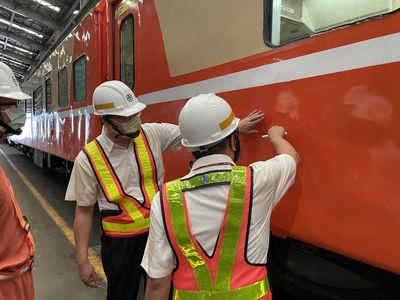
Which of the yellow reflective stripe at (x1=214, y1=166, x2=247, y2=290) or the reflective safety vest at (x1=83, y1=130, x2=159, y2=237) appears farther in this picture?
the reflective safety vest at (x1=83, y1=130, x2=159, y2=237)

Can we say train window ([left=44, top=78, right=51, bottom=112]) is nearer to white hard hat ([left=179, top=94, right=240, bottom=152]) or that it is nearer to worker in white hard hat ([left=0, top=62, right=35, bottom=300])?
worker in white hard hat ([left=0, top=62, right=35, bottom=300])

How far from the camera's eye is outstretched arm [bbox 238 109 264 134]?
2.00 metres

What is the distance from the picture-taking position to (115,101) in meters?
2.38

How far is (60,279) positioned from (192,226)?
323cm

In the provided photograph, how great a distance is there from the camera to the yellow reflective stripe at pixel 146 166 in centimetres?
246

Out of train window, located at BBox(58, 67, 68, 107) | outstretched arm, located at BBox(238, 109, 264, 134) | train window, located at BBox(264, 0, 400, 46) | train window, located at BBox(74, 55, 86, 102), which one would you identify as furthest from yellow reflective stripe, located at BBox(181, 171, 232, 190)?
train window, located at BBox(58, 67, 68, 107)

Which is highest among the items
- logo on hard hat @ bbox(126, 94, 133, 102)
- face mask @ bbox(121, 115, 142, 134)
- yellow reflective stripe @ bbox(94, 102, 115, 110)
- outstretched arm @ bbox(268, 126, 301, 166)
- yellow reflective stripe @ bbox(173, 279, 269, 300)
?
logo on hard hat @ bbox(126, 94, 133, 102)

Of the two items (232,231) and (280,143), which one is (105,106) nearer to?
(280,143)

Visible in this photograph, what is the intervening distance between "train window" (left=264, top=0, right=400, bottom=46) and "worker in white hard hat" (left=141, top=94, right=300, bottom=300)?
569 mm

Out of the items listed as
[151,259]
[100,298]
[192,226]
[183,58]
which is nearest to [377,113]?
[192,226]

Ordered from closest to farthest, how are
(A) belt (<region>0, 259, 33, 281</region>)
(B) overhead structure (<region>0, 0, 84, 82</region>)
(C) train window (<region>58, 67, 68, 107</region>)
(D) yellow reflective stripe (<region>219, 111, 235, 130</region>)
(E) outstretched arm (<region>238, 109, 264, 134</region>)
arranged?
(D) yellow reflective stripe (<region>219, 111, 235, 130</region>), (A) belt (<region>0, 259, 33, 281</region>), (E) outstretched arm (<region>238, 109, 264, 134</region>), (C) train window (<region>58, 67, 68, 107</region>), (B) overhead structure (<region>0, 0, 84, 82</region>)

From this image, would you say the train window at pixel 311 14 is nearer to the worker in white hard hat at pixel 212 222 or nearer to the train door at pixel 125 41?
the worker in white hard hat at pixel 212 222

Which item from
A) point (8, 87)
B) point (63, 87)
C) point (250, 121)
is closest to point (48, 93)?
point (63, 87)

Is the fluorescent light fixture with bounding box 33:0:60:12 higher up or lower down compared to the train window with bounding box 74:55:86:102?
higher up
